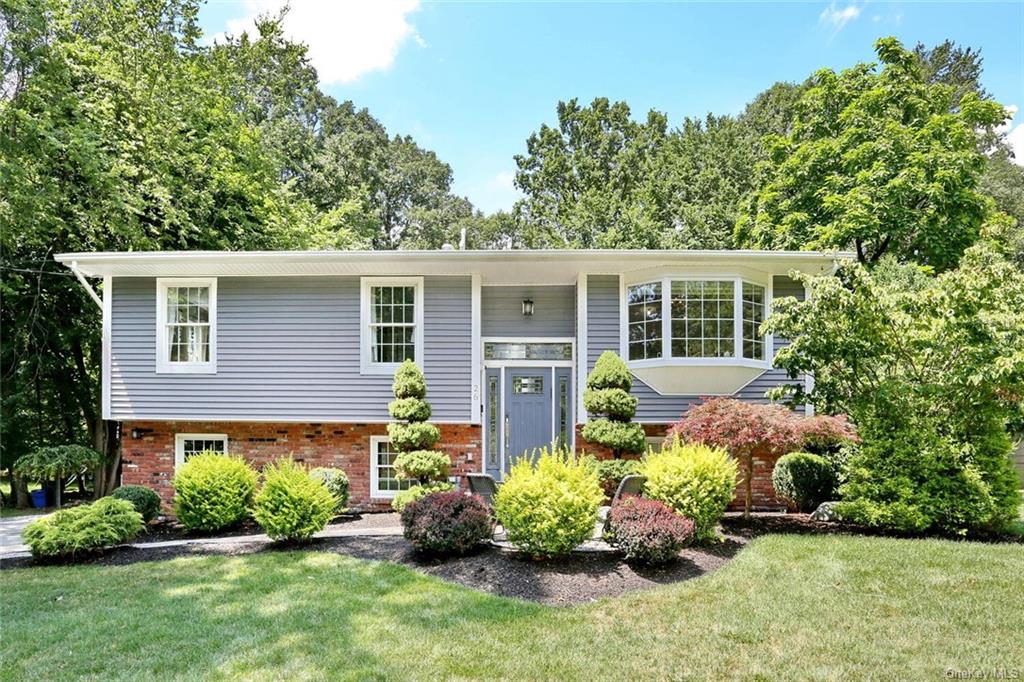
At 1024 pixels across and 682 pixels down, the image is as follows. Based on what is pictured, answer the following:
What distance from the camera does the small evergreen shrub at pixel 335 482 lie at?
812 centimetres

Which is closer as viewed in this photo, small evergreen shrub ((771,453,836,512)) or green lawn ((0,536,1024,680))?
green lawn ((0,536,1024,680))

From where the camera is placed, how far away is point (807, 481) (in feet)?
27.5

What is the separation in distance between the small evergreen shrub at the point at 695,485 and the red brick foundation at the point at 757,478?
103 inches

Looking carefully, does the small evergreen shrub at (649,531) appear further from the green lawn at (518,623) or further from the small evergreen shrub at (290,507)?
the small evergreen shrub at (290,507)

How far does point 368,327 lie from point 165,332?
10.9ft

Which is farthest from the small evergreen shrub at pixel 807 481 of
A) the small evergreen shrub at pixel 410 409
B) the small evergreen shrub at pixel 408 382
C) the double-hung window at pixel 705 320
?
the small evergreen shrub at pixel 408 382

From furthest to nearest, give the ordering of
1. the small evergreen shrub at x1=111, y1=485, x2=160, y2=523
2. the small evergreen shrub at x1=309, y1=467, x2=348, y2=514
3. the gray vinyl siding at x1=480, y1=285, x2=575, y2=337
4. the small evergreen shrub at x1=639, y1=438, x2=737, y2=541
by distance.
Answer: the gray vinyl siding at x1=480, y1=285, x2=575, y2=337 < the small evergreen shrub at x1=309, y1=467, x2=348, y2=514 < the small evergreen shrub at x1=111, y1=485, x2=160, y2=523 < the small evergreen shrub at x1=639, y1=438, x2=737, y2=541

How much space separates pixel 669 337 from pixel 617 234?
12.1m

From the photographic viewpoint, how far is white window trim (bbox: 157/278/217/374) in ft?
30.5

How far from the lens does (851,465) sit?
703 centimetres

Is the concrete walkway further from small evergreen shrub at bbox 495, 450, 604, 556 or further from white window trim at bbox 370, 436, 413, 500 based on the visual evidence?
small evergreen shrub at bbox 495, 450, 604, 556

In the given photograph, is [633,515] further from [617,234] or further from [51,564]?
[617,234]

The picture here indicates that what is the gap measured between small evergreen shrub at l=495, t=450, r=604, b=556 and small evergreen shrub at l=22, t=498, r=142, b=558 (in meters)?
4.33

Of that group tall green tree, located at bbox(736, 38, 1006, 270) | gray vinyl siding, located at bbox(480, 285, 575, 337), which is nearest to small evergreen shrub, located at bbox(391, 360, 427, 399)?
gray vinyl siding, located at bbox(480, 285, 575, 337)
